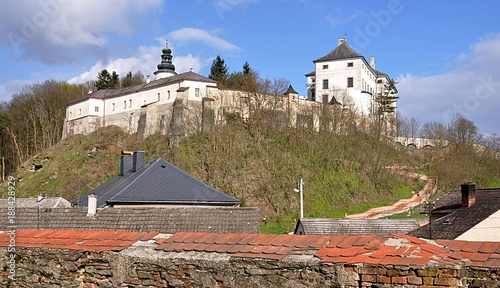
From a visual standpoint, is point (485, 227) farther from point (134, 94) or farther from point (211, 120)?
point (134, 94)

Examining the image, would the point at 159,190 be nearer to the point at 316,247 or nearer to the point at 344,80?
the point at 316,247

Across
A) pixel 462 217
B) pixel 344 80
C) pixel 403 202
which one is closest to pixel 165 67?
pixel 344 80

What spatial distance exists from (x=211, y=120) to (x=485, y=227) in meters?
33.1

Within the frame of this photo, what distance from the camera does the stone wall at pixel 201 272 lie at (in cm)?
372

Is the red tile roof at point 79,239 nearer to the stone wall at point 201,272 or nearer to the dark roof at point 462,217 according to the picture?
the stone wall at point 201,272

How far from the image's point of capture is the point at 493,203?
66.7 feet

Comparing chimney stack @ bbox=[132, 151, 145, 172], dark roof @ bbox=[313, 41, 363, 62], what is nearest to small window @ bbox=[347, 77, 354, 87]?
dark roof @ bbox=[313, 41, 363, 62]

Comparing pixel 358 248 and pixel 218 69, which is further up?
pixel 218 69

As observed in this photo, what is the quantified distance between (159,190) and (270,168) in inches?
824

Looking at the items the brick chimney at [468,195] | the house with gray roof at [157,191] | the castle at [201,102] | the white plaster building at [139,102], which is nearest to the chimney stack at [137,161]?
the house with gray roof at [157,191]

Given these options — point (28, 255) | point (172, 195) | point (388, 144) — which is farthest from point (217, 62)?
point (28, 255)

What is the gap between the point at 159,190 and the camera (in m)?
22.9

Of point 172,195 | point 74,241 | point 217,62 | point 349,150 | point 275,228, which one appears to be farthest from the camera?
point 217,62

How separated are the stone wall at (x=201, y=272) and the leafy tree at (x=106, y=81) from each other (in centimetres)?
6897
